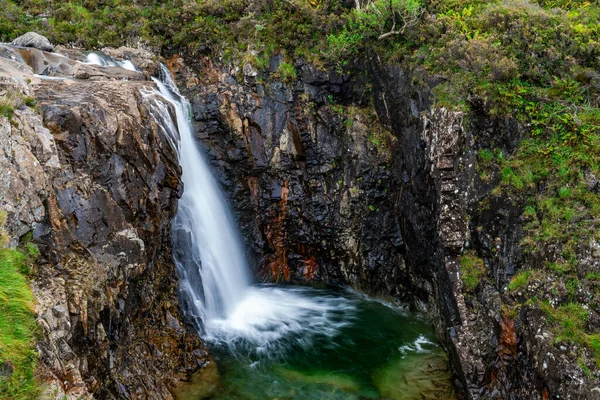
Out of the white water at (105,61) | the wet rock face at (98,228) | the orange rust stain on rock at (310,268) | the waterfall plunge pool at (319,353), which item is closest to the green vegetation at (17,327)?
the wet rock face at (98,228)

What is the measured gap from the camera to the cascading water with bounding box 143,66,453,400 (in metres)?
9.03

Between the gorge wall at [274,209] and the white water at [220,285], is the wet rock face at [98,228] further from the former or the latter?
the white water at [220,285]

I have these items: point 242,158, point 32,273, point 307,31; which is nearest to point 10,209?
point 32,273

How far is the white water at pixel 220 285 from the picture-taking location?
418 inches

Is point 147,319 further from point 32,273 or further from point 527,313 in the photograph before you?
point 527,313

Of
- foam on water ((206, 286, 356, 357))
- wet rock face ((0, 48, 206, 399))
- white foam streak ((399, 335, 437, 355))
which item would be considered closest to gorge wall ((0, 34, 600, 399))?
wet rock face ((0, 48, 206, 399))

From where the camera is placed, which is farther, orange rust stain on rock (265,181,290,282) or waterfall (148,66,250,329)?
orange rust stain on rock (265,181,290,282)

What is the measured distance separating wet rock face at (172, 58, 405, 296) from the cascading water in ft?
2.45

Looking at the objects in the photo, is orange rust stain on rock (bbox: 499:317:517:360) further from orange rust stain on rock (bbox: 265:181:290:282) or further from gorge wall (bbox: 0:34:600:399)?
orange rust stain on rock (bbox: 265:181:290:282)

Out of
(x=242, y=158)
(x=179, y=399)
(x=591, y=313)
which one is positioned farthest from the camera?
(x=242, y=158)

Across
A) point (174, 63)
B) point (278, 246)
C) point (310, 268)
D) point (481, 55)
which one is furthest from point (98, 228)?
point (174, 63)

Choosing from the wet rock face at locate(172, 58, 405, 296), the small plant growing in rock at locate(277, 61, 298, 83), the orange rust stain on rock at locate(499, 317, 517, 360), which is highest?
the small plant growing in rock at locate(277, 61, 298, 83)

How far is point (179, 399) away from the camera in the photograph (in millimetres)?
8195

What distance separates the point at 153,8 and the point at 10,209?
45.4 ft
